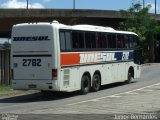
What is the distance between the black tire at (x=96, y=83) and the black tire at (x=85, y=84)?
1.75 ft

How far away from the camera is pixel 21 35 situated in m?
21.8

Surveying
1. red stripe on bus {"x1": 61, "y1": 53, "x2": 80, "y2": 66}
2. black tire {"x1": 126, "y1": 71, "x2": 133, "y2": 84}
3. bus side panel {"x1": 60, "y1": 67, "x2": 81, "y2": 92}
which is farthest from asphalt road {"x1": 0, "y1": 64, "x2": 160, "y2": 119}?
black tire {"x1": 126, "y1": 71, "x2": 133, "y2": 84}

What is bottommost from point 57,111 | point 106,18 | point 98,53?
point 57,111

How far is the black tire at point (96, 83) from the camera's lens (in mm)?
24281

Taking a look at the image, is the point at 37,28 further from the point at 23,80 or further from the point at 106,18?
the point at 106,18

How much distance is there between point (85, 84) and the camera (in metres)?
23.5

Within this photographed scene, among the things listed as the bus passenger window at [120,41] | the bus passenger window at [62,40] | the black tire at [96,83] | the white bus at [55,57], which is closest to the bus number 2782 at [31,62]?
the white bus at [55,57]

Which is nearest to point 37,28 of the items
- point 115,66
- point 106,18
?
point 115,66

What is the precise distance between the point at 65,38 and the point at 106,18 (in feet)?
119

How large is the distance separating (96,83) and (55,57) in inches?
163

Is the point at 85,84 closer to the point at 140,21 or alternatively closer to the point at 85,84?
the point at 85,84

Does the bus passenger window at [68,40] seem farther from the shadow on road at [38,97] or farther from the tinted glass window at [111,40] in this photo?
the tinted glass window at [111,40]

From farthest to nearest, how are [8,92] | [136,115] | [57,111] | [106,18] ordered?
[106,18] → [8,92] → [57,111] → [136,115]

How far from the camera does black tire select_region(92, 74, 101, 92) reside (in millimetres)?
24281
